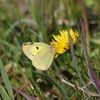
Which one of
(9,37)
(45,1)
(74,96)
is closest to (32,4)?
(45,1)

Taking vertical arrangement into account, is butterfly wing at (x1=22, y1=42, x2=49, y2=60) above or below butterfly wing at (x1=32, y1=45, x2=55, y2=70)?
above

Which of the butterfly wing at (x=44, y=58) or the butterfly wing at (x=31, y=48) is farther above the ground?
the butterfly wing at (x=31, y=48)
